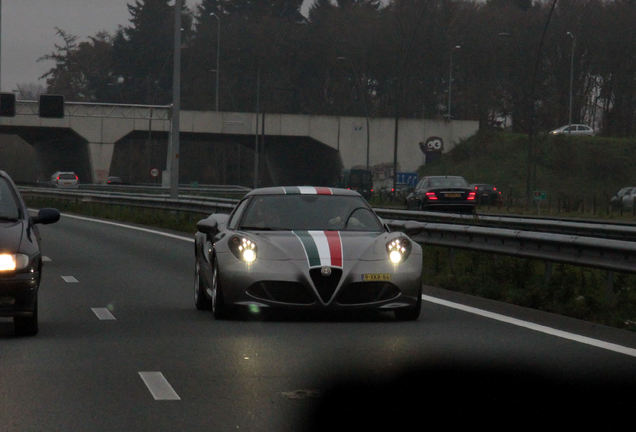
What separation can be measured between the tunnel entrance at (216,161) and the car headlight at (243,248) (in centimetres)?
8590

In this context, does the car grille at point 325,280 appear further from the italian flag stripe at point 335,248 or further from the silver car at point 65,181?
the silver car at point 65,181

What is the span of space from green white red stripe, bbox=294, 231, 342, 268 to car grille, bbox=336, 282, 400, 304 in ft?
0.82

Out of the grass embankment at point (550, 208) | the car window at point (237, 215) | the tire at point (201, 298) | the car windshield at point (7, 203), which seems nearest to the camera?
the car windshield at point (7, 203)

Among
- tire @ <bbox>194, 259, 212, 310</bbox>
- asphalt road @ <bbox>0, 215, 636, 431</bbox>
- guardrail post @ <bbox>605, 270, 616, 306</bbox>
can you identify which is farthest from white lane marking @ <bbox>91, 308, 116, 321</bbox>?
guardrail post @ <bbox>605, 270, 616, 306</bbox>

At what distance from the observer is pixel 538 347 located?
10625 mm

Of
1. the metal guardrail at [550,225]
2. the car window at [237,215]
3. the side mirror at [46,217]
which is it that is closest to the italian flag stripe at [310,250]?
the car window at [237,215]

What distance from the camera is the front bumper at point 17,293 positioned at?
A: 10.5 m

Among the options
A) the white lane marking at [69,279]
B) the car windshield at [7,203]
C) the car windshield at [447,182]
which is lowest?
the white lane marking at [69,279]

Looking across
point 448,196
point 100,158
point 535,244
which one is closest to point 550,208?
point 448,196

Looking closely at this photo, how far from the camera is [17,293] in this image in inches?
415

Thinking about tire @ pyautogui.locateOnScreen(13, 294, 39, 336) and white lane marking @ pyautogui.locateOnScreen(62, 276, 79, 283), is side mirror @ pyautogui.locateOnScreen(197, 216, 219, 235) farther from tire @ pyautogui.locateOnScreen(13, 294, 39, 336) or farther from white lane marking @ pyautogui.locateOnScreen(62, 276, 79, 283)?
white lane marking @ pyautogui.locateOnScreen(62, 276, 79, 283)

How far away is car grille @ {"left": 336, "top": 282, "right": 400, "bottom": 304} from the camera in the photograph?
12047 millimetres

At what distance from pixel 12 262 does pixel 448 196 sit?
32.9m

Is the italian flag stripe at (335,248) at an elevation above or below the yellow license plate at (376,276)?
above
